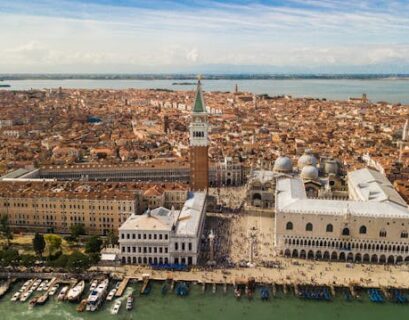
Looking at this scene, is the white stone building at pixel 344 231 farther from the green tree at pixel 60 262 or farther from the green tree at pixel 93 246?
the green tree at pixel 60 262

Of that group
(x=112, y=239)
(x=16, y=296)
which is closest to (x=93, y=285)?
(x=16, y=296)

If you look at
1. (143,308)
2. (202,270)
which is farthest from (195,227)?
(143,308)

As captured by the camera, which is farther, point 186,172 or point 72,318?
point 186,172

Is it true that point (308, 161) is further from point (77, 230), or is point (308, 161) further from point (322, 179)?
point (77, 230)

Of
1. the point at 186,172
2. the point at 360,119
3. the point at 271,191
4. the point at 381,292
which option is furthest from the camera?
the point at 360,119

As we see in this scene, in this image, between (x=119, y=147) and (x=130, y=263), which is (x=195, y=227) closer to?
(x=130, y=263)

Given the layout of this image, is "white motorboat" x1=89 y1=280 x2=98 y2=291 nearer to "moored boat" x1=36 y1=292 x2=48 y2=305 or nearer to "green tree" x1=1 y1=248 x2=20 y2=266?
"moored boat" x1=36 y1=292 x2=48 y2=305

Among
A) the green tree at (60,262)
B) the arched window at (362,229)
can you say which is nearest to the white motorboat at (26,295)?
the green tree at (60,262)
